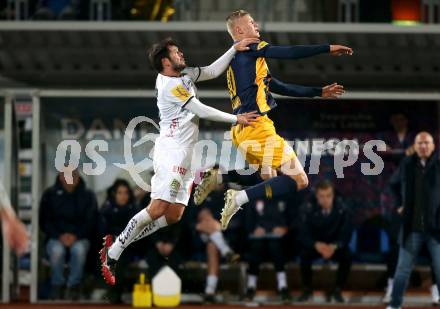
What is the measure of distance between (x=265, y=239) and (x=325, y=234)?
67 cm

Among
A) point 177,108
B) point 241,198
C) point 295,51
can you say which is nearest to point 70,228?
point 177,108

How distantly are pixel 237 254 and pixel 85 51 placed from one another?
9.45ft

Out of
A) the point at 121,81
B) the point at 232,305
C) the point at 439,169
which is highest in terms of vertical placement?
the point at 121,81

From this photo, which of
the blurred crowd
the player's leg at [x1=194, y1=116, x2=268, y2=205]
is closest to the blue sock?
the player's leg at [x1=194, y1=116, x2=268, y2=205]

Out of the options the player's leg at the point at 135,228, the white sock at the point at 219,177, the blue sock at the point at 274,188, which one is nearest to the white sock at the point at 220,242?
the player's leg at the point at 135,228

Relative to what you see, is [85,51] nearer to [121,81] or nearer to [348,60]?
[121,81]

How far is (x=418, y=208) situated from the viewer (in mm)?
12445

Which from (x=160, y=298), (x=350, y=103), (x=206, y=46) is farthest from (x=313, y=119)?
(x=160, y=298)

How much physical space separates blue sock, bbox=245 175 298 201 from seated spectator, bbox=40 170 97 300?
214 inches

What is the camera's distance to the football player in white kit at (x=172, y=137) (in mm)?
Answer: 9047

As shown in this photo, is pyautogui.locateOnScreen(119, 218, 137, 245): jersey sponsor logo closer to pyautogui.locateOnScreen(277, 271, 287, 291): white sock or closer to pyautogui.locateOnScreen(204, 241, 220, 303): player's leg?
pyautogui.locateOnScreen(204, 241, 220, 303): player's leg

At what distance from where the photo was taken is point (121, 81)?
49.8ft

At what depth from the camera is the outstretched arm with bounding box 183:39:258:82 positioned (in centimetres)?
879

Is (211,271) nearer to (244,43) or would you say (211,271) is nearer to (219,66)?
(219,66)
